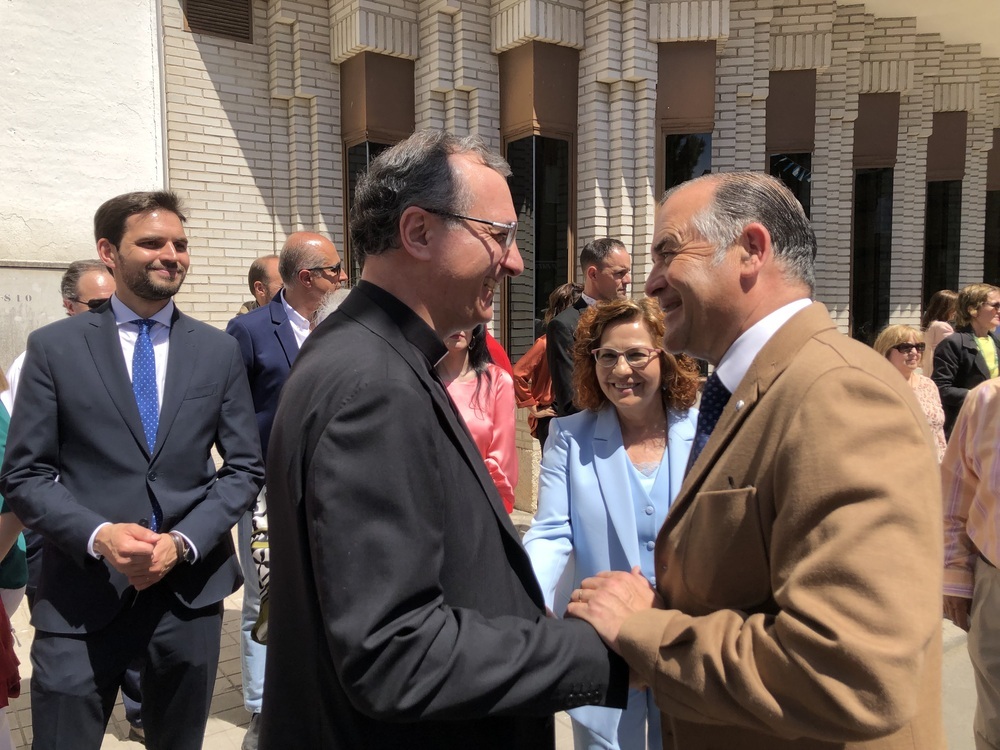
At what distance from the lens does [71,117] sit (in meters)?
7.57

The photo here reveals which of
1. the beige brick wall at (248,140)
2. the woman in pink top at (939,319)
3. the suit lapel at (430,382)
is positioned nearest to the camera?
the suit lapel at (430,382)

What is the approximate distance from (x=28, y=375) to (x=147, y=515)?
587 mm

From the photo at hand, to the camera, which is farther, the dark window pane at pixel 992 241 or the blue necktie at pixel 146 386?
the dark window pane at pixel 992 241

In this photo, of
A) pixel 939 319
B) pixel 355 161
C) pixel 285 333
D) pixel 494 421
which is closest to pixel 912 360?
pixel 939 319

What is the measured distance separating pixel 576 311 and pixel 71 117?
6004 millimetres

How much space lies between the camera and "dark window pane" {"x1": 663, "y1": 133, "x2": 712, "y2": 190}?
8.19 m

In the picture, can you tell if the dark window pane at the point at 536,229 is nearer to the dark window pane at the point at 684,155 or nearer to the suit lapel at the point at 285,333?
the dark window pane at the point at 684,155

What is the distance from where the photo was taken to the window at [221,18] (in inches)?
311

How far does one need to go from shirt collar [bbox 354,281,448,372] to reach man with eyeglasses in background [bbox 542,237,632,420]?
3.09 meters

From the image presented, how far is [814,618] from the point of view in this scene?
116 centimetres

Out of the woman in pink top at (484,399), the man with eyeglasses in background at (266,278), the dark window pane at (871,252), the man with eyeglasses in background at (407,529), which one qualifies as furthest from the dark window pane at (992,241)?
the man with eyeglasses in background at (407,529)

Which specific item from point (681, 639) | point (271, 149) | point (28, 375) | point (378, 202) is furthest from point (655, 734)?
point (271, 149)

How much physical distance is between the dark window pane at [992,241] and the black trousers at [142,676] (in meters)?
14.7

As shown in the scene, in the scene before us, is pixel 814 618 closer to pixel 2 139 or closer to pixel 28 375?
pixel 28 375
